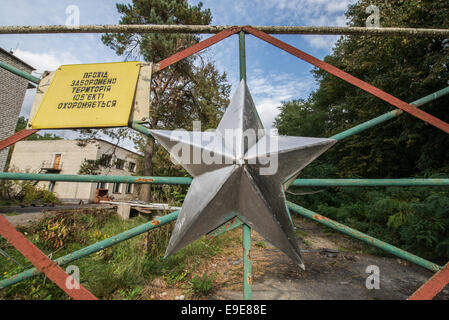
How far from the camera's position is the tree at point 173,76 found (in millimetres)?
8719

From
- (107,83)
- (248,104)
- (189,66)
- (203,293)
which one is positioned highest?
(189,66)

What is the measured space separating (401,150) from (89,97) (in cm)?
1089

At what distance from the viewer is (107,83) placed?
145 centimetres

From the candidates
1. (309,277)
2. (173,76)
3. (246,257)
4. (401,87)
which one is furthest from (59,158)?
(401,87)

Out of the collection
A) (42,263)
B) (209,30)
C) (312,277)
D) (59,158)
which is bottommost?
(312,277)

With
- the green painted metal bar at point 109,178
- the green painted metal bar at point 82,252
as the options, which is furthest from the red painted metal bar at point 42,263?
the green painted metal bar at point 109,178

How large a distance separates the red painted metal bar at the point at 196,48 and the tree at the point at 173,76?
7399 mm

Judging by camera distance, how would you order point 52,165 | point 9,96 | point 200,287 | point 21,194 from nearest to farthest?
point 200,287 < point 9,96 < point 21,194 < point 52,165

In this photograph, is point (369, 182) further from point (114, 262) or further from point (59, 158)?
point (59, 158)

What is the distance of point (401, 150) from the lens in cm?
827

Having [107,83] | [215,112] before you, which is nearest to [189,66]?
[215,112]

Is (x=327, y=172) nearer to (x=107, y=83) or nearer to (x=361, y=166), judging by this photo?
(x=361, y=166)

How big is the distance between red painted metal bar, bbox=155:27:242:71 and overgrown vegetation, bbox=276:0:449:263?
180 inches

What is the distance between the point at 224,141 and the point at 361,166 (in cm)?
1013
